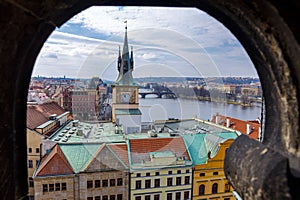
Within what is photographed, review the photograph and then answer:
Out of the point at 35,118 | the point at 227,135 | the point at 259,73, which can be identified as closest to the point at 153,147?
the point at 227,135

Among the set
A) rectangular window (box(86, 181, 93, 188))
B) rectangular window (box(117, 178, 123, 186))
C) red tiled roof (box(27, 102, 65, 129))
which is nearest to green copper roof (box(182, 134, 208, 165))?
rectangular window (box(117, 178, 123, 186))

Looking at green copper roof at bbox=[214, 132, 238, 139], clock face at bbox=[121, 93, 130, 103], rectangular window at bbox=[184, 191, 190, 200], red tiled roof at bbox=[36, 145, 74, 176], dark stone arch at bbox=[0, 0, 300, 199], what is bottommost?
rectangular window at bbox=[184, 191, 190, 200]

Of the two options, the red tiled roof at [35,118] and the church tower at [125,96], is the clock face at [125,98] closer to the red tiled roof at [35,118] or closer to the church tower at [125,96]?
the church tower at [125,96]

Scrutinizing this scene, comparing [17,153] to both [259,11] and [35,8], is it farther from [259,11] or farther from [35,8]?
[259,11]

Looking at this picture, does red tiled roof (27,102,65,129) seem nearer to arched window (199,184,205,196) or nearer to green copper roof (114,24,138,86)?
green copper roof (114,24,138,86)

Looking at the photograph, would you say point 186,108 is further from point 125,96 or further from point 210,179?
point 125,96

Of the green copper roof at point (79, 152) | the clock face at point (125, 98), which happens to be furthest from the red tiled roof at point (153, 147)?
the clock face at point (125, 98)
